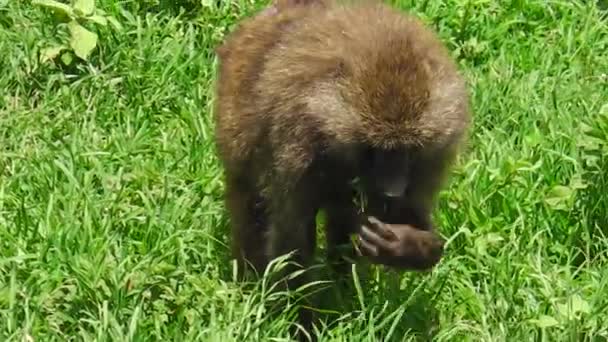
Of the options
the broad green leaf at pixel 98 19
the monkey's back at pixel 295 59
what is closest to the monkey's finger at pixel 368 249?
the monkey's back at pixel 295 59

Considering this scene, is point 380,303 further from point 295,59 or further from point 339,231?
point 295,59

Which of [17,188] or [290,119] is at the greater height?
[290,119]

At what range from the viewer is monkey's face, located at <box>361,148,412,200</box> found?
496 cm

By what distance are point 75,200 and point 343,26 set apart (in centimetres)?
141

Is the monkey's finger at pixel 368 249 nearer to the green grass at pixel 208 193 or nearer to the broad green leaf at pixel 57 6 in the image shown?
the green grass at pixel 208 193

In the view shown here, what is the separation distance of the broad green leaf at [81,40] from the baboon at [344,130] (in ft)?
4.57

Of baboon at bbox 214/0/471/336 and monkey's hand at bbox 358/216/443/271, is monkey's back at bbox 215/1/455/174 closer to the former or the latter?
baboon at bbox 214/0/471/336

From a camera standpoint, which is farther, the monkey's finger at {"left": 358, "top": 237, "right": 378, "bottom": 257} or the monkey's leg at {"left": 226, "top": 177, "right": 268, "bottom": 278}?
the monkey's leg at {"left": 226, "top": 177, "right": 268, "bottom": 278}

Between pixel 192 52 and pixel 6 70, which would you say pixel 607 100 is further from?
pixel 6 70

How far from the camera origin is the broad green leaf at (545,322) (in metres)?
5.33

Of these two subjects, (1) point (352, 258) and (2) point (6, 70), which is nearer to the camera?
(1) point (352, 258)

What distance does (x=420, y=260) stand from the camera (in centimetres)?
519

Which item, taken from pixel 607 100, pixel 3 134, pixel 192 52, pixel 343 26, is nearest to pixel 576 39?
pixel 607 100

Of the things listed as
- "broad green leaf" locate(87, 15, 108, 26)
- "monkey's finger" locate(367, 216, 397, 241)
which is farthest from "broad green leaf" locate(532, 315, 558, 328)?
"broad green leaf" locate(87, 15, 108, 26)
